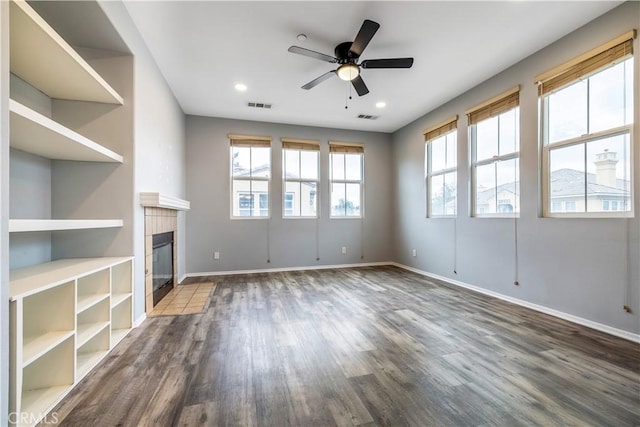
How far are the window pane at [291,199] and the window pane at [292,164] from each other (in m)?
0.19

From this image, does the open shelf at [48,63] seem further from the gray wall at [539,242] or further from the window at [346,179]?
the gray wall at [539,242]

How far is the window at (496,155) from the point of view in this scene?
3.46 metres

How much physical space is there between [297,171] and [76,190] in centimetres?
368

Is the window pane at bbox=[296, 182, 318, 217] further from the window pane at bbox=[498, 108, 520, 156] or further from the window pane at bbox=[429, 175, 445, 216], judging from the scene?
the window pane at bbox=[498, 108, 520, 156]

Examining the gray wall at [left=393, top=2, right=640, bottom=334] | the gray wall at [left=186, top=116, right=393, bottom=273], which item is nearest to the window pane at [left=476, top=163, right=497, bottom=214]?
the gray wall at [left=393, top=2, right=640, bottom=334]

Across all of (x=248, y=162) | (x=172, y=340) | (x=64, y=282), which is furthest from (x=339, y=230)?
(x=64, y=282)

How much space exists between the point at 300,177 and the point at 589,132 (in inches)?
170

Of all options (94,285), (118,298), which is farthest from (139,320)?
(94,285)

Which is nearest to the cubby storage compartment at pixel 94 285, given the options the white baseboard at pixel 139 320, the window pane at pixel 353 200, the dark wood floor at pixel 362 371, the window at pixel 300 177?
the dark wood floor at pixel 362 371

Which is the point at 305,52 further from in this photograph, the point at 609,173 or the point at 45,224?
the point at 609,173

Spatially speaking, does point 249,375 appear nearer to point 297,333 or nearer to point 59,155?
point 297,333

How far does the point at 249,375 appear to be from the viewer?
1859 millimetres

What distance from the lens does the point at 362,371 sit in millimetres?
1899

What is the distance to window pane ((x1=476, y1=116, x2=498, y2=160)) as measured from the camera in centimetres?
376
